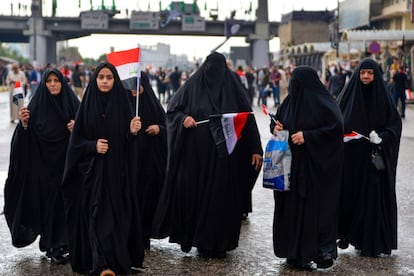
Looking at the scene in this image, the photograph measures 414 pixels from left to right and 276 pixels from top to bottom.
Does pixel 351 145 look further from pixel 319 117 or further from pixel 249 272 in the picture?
pixel 249 272

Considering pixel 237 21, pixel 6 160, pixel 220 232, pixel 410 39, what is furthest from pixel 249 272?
pixel 237 21

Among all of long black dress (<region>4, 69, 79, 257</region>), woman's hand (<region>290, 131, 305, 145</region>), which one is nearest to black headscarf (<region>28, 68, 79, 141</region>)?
long black dress (<region>4, 69, 79, 257</region>)

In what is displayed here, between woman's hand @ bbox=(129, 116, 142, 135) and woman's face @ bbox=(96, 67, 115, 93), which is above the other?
woman's face @ bbox=(96, 67, 115, 93)

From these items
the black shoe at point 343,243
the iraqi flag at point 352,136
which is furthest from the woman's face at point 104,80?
the black shoe at point 343,243

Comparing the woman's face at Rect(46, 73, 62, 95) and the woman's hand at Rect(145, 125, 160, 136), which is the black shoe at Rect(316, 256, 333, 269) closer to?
the woman's hand at Rect(145, 125, 160, 136)

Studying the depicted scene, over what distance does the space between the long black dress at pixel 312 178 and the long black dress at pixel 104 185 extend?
116 centimetres

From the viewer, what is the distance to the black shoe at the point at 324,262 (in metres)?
6.12

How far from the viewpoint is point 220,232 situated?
6.55 metres

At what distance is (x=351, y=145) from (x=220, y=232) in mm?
1322

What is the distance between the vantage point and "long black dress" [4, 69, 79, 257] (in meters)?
6.43

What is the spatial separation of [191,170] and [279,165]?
2.80 feet

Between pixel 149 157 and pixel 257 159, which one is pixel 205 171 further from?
pixel 149 157

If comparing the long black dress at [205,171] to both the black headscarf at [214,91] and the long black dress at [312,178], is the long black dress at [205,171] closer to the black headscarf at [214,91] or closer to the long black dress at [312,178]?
the black headscarf at [214,91]

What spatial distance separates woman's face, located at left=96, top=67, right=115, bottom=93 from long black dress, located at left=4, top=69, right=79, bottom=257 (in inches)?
31.3
